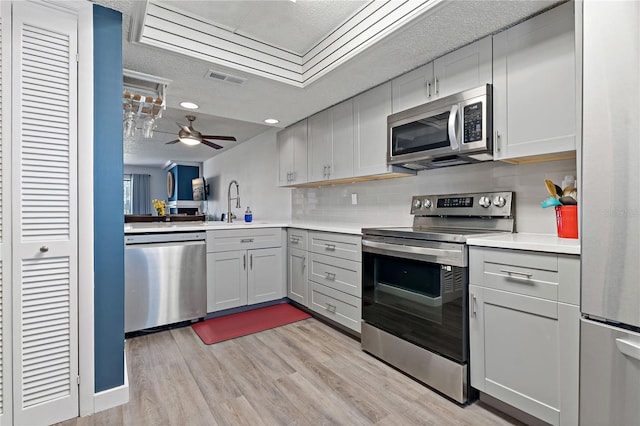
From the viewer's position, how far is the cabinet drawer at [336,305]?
2.63 meters

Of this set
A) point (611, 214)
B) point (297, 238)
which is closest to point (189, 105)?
point (297, 238)

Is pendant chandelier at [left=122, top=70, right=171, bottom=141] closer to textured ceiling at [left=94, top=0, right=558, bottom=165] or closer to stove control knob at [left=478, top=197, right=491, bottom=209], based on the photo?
textured ceiling at [left=94, top=0, right=558, bottom=165]

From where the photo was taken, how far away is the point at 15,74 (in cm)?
152

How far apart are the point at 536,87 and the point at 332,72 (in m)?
1.35

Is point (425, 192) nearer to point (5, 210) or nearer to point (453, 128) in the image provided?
point (453, 128)

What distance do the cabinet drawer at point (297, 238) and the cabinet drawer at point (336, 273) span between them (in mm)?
180

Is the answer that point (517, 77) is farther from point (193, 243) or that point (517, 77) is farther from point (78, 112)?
point (193, 243)

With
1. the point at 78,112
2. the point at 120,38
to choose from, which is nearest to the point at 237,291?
the point at 78,112

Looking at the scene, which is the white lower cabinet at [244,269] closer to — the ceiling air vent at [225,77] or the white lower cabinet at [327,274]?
the white lower cabinet at [327,274]

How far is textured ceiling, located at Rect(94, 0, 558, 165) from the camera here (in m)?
1.77

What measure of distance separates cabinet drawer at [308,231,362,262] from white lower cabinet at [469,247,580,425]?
40.0 inches

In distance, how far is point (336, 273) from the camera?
2859 millimetres

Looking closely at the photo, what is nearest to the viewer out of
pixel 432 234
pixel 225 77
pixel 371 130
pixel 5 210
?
pixel 5 210

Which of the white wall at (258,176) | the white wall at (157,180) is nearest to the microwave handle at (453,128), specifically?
the white wall at (258,176)
